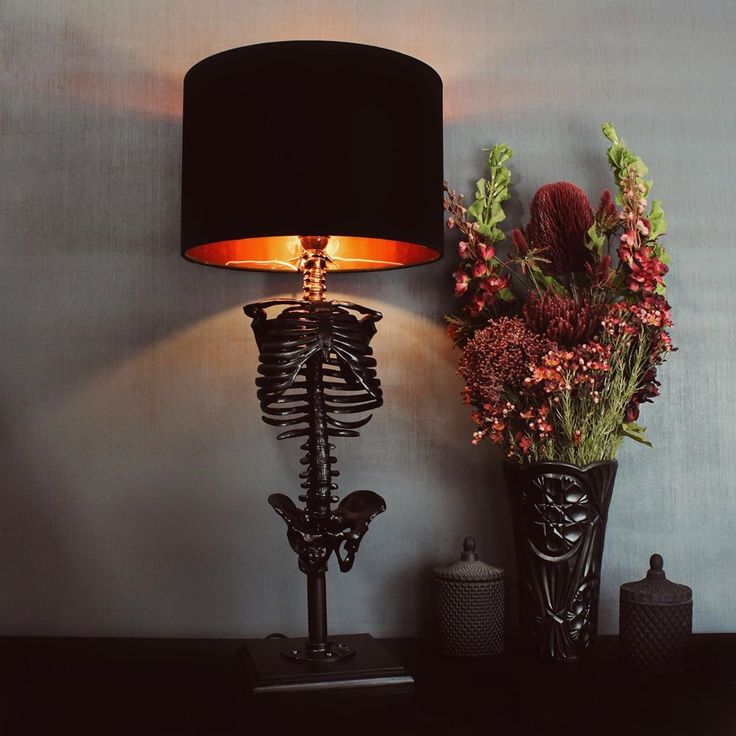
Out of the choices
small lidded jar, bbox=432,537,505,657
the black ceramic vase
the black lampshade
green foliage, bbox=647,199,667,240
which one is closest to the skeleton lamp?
the black lampshade

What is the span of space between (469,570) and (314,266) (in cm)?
63

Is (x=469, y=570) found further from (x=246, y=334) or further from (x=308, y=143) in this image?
(x=308, y=143)

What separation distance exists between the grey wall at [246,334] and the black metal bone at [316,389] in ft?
1.07

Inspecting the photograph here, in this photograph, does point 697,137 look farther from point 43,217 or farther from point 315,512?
point 43,217

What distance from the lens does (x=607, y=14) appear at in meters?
1.84

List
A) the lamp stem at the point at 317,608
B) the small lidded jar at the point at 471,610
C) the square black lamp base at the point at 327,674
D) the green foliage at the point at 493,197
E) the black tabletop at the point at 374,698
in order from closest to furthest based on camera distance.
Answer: the black tabletop at the point at 374,698 → the square black lamp base at the point at 327,674 → the lamp stem at the point at 317,608 → the small lidded jar at the point at 471,610 → the green foliage at the point at 493,197

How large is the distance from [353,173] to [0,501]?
1.07 meters

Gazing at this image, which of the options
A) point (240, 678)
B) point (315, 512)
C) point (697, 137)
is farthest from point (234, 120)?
point (697, 137)

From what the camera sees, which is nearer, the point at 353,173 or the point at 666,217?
the point at 353,173

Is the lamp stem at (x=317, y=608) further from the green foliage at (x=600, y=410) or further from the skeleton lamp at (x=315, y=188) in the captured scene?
the green foliage at (x=600, y=410)

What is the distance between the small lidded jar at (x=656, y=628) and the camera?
1463 mm

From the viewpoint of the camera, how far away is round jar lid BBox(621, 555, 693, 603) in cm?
148

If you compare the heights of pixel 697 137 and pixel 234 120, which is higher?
pixel 697 137

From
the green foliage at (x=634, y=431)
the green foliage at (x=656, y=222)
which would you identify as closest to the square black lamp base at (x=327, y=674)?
the green foliage at (x=634, y=431)
